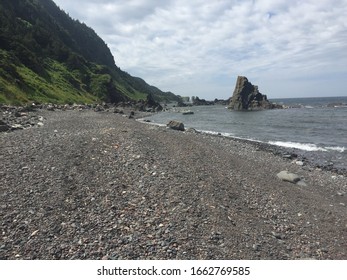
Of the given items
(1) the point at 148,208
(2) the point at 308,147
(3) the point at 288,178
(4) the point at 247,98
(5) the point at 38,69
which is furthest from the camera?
(4) the point at 247,98

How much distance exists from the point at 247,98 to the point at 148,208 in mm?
158067

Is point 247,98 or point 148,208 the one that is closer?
point 148,208

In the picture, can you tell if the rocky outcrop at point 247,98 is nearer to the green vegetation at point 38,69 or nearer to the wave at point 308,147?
the green vegetation at point 38,69

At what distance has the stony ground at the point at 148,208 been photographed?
9.66 meters

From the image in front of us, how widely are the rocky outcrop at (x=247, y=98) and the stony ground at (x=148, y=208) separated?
14263 centimetres

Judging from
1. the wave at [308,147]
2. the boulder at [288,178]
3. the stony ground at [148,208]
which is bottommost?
the wave at [308,147]

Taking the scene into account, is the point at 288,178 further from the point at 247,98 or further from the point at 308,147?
the point at 247,98

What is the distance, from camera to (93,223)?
421 inches

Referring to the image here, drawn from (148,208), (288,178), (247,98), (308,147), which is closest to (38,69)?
A: (308,147)

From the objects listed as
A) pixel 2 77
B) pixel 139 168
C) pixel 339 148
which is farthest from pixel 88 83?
pixel 139 168

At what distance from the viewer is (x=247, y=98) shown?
162 meters

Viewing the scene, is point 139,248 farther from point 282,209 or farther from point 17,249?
point 282,209

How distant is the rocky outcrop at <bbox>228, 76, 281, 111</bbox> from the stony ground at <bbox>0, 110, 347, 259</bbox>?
14263cm

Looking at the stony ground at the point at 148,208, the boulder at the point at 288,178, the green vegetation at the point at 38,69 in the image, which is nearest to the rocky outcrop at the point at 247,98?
the green vegetation at the point at 38,69
